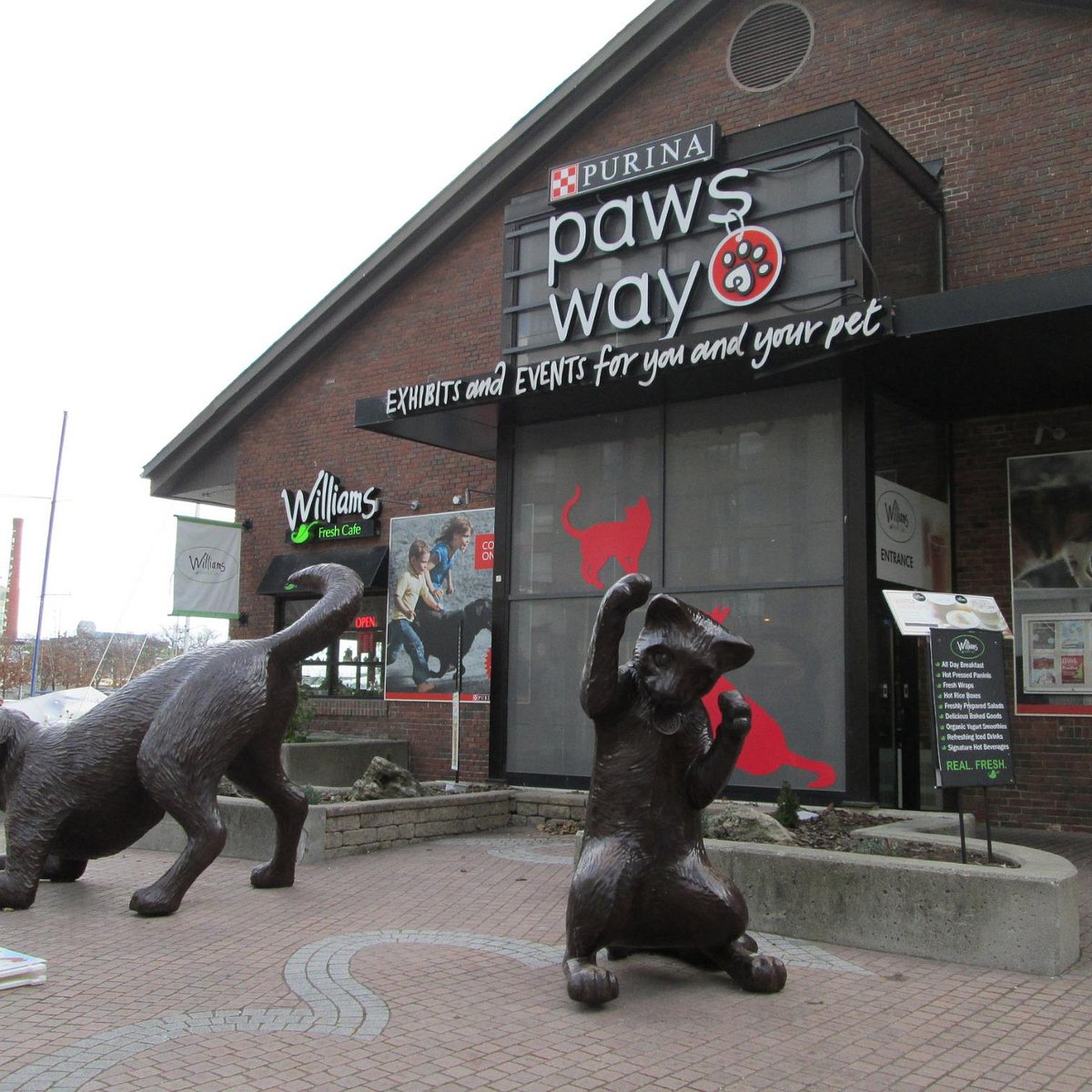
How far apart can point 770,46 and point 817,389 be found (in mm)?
5383

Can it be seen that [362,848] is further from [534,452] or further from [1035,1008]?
[1035,1008]

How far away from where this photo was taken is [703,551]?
11570mm

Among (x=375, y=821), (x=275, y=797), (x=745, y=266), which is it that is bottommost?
(x=375, y=821)

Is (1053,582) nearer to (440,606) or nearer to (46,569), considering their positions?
(440,606)

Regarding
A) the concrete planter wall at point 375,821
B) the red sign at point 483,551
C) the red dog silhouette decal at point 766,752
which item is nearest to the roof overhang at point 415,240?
the red sign at point 483,551

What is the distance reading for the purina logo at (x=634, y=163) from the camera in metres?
11.6

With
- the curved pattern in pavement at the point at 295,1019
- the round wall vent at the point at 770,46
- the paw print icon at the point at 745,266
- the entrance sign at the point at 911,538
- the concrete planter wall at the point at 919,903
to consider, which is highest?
the round wall vent at the point at 770,46

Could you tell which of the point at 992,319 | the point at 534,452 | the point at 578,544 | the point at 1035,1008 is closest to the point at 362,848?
the point at 578,544

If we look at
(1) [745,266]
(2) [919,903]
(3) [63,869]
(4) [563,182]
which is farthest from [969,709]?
(4) [563,182]

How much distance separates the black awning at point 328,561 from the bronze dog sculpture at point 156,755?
318 inches

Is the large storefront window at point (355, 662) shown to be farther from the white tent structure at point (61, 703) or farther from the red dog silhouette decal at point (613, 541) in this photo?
the red dog silhouette decal at point (613, 541)

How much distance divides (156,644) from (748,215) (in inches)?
1771

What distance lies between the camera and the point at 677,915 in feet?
16.4

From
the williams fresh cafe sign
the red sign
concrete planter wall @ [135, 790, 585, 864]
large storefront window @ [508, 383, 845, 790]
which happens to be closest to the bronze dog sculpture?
concrete planter wall @ [135, 790, 585, 864]
